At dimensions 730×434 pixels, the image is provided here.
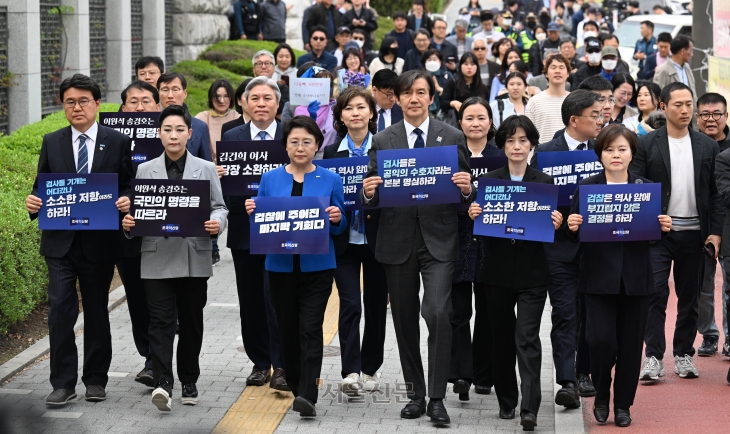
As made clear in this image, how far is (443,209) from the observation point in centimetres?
766

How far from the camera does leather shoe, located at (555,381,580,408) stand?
25.8 ft

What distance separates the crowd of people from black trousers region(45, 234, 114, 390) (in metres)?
0.01

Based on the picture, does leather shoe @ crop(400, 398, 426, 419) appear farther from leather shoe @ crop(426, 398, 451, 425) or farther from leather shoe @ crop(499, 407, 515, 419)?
leather shoe @ crop(499, 407, 515, 419)

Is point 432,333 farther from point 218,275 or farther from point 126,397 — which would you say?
point 218,275

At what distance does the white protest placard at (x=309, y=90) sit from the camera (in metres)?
10.3

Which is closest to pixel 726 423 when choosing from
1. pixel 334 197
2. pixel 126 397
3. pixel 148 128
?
pixel 334 197

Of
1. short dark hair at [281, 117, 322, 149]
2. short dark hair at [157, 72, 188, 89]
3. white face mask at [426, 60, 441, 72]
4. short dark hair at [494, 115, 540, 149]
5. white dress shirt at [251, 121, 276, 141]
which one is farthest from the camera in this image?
white face mask at [426, 60, 441, 72]

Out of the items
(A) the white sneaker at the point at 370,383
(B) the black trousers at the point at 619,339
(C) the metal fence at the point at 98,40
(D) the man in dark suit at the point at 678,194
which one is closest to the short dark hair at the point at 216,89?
(A) the white sneaker at the point at 370,383

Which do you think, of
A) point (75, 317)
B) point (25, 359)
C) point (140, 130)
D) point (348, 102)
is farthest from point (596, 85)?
point (25, 359)

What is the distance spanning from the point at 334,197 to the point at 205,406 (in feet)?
5.76

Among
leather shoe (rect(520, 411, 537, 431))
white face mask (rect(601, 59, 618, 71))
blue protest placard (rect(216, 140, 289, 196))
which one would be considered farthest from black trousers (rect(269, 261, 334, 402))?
white face mask (rect(601, 59, 618, 71))

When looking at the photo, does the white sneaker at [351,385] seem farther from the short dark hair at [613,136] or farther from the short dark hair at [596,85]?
the short dark hair at [596,85]

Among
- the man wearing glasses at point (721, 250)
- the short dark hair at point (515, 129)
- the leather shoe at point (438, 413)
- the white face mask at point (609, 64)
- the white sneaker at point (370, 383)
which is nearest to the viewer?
the leather shoe at point (438, 413)

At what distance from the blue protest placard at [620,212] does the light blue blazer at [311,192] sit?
1649 mm
